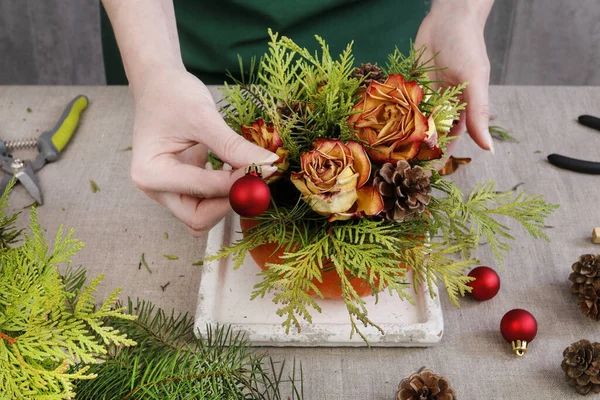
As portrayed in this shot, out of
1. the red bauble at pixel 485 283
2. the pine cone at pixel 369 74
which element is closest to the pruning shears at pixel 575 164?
the red bauble at pixel 485 283

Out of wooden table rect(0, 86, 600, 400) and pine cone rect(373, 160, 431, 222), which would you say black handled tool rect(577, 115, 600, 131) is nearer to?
wooden table rect(0, 86, 600, 400)

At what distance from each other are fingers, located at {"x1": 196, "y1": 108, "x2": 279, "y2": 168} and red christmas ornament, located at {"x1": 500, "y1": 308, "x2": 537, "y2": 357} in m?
0.31

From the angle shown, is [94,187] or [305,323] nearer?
[305,323]

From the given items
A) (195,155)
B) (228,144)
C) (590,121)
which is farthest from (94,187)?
(590,121)

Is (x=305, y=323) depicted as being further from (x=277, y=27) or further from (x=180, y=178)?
(x=277, y=27)

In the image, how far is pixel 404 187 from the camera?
531 mm

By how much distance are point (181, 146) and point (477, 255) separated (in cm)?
38

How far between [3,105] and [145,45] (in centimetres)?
40

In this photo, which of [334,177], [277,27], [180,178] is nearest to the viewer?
[334,177]

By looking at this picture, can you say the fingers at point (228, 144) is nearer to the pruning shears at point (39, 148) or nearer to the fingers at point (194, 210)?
the fingers at point (194, 210)

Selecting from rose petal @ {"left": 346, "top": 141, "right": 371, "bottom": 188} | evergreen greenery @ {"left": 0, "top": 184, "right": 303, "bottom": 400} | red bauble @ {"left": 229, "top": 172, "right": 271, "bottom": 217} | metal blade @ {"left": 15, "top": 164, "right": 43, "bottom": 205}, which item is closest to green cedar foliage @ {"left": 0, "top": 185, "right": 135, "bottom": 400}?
evergreen greenery @ {"left": 0, "top": 184, "right": 303, "bottom": 400}

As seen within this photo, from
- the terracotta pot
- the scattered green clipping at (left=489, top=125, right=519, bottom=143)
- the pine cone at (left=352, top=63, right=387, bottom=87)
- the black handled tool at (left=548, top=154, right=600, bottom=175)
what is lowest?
the terracotta pot

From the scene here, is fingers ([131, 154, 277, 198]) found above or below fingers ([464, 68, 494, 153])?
below

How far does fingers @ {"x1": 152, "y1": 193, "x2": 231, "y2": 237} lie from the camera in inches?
24.8
